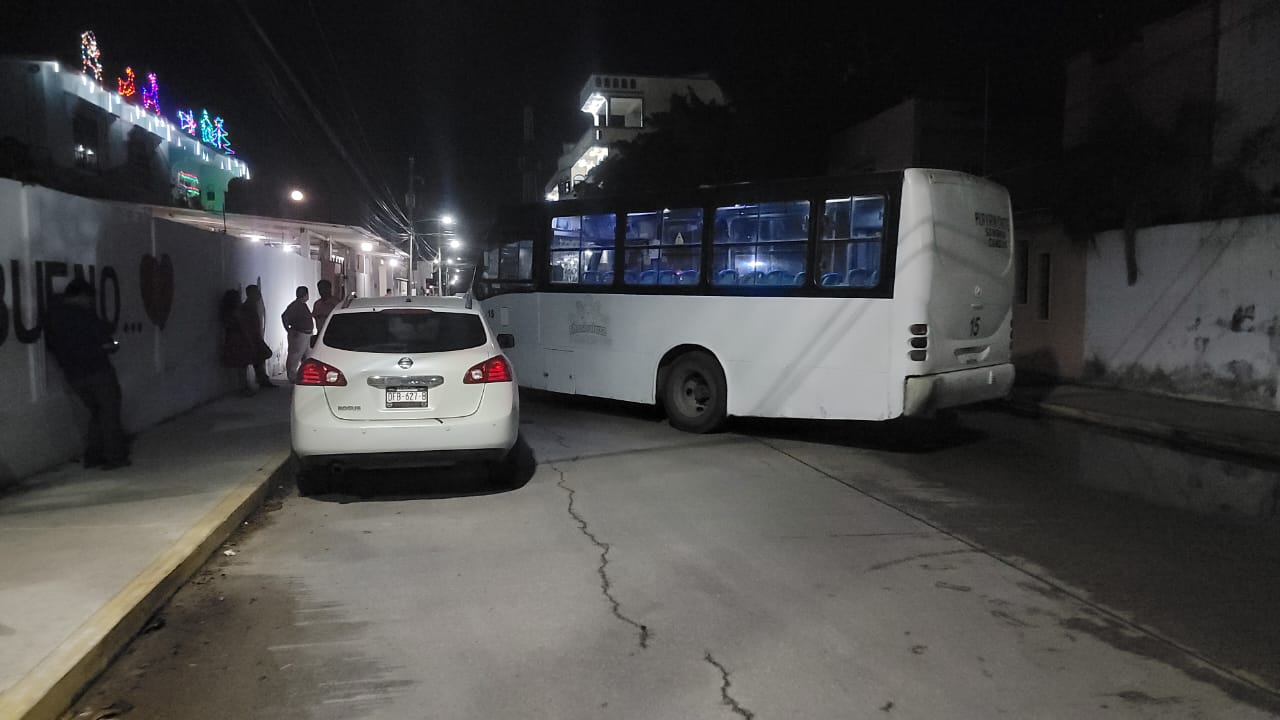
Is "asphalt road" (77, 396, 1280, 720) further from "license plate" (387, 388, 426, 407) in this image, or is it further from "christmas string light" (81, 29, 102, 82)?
"christmas string light" (81, 29, 102, 82)

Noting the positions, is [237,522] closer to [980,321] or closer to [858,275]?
[858,275]

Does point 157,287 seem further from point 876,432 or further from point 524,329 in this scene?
point 876,432

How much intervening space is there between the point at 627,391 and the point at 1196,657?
27.7 ft

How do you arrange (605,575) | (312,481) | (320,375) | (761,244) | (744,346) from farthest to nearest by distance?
(744,346) < (761,244) < (312,481) < (320,375) < (605,575)

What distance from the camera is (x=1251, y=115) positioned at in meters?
14.3

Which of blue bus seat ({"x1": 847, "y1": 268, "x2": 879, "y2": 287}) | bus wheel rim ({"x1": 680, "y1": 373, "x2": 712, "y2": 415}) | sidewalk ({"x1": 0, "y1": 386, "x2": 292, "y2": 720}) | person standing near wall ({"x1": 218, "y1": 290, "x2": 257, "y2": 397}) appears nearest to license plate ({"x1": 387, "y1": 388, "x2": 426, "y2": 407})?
sidewalk ({"x1": 0, "y1": 386, "x2": 292, "y2": 720})

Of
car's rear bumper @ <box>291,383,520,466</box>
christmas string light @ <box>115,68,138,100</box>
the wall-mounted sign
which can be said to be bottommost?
car's rear bumper @ <box>291,383,520,466</box>

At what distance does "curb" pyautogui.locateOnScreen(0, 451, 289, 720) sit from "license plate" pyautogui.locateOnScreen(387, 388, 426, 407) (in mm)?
1416

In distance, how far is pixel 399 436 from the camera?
7660mm

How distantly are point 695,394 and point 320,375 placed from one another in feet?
17.5

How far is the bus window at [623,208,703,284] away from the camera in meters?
11.6

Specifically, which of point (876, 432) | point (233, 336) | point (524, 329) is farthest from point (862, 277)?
point (233, 336)

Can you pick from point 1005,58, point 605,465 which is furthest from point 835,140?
point 605,465

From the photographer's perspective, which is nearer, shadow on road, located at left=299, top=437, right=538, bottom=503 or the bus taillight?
shadow on road, located at left=299, top=437, right=538, bottom=503
